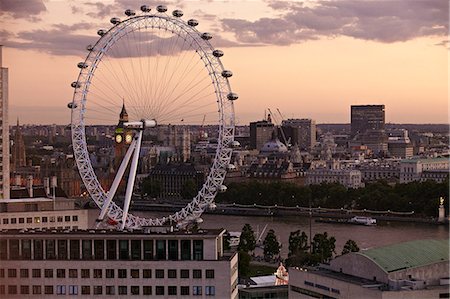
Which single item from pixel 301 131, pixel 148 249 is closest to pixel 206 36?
pixel 148 249

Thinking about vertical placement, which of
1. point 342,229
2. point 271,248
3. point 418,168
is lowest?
point 342,229

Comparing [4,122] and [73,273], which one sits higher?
[4,122]

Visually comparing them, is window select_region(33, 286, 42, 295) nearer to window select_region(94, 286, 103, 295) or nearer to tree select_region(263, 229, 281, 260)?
window select_region(94, 286, 103, 295)

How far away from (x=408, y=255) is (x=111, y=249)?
6.99 feet

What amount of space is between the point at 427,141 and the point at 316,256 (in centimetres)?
3357

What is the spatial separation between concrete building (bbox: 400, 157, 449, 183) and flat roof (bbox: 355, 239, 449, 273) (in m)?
20.0

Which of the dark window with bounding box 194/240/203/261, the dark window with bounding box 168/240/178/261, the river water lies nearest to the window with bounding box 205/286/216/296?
the dark window with bounding box 194/240/203/261

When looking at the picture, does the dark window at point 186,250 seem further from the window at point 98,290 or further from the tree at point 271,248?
the tree at point 271,248

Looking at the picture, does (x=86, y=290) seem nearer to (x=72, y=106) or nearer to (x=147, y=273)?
(x=147, y=273)

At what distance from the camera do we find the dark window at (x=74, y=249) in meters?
7.79

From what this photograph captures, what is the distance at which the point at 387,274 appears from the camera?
23.3 feet

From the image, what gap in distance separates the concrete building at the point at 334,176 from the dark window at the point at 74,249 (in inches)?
825

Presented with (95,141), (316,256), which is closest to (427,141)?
(95,141)

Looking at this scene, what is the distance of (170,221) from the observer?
1033cm
